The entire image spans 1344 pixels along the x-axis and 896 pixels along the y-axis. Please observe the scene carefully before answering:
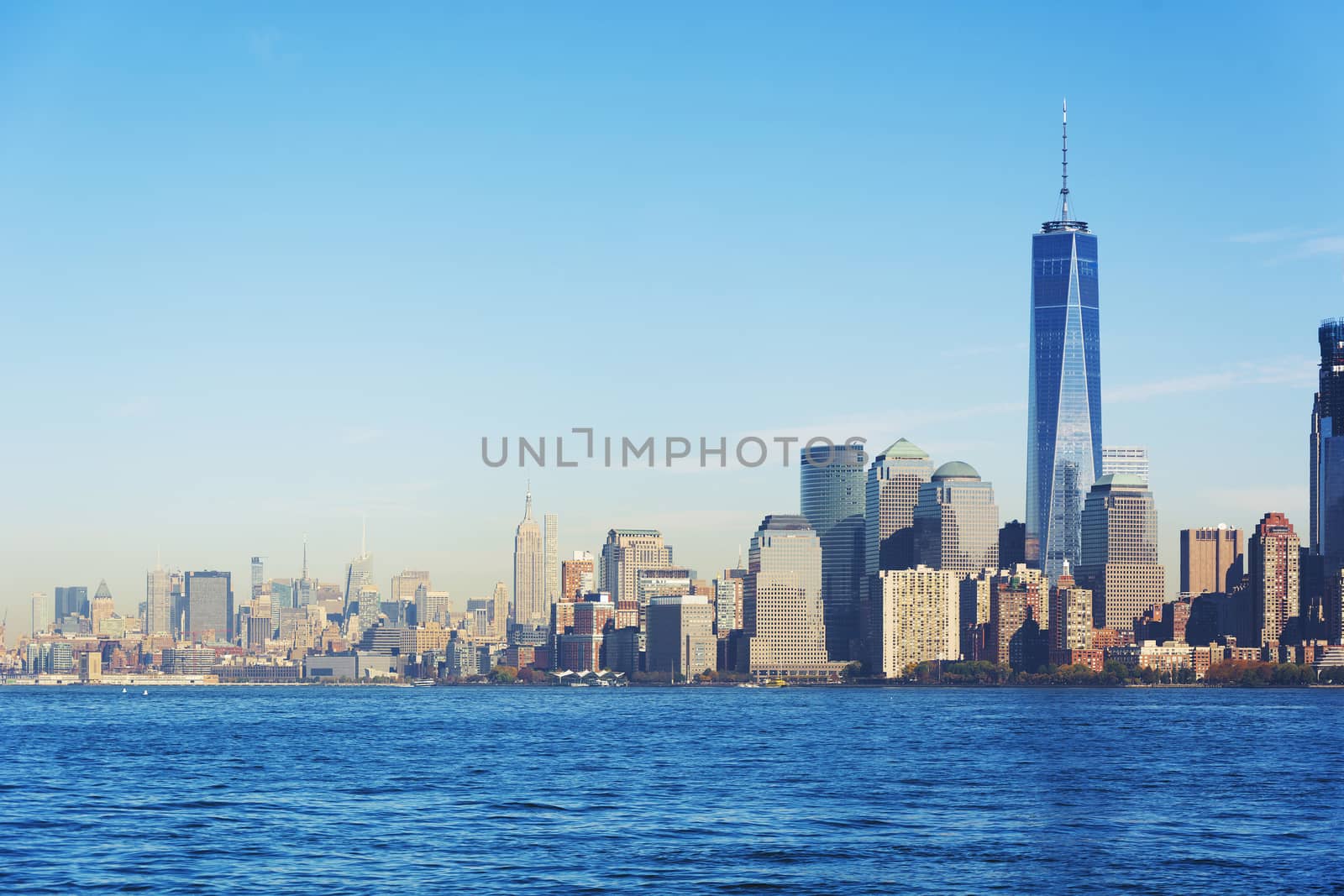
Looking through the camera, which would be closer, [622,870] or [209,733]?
[622,870]

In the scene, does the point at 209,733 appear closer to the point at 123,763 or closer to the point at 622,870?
the point at 123,763

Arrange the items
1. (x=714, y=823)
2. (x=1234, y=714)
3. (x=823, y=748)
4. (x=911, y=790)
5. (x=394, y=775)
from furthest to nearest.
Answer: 1. (x=1234, y=714)
2. (x=823, y=748)
3. (x=394, y=775)
4. (x=911, y=790)
5. (x=714, y=823)

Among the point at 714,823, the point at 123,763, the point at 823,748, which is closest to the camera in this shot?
the point at 714,823

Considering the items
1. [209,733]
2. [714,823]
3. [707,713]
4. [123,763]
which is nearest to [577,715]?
[707,713]

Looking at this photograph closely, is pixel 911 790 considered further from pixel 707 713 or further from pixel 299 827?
pixel 707 713

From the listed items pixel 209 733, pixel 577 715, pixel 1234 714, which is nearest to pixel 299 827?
pixel 209 733

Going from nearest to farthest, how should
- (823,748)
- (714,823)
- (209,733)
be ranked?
(714,823) < (823,748) < (209,733)
